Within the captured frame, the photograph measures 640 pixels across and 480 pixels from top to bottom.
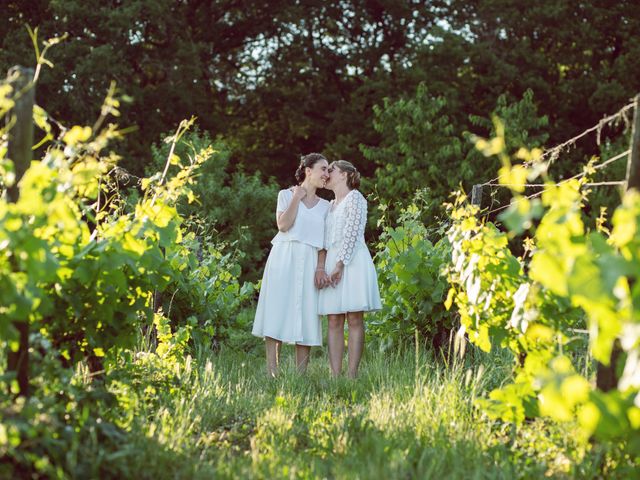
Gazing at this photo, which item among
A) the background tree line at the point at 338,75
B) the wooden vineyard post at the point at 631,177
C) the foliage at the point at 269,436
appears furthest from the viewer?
the background tree line at the point at 338,75

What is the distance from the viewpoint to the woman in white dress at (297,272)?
6.02m

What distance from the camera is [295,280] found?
607cm

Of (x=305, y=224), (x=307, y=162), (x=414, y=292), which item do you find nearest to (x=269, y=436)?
(x=305, y=224)

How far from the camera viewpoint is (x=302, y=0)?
22.5 m

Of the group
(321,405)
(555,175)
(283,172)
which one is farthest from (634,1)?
(321,405)

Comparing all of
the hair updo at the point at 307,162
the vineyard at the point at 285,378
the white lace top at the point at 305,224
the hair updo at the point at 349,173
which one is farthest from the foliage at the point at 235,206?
the vineyard at the point at 285,378

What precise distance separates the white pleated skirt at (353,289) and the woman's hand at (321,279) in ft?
0.14

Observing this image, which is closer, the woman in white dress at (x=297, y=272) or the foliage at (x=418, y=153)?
the woman in white dress at (x=297, y=272)

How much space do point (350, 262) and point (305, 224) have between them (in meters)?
0.46

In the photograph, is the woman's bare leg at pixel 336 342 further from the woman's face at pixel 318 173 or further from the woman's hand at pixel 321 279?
the woman's face at pixel 318 173

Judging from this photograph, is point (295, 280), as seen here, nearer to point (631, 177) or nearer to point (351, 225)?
A: point (351, 225)

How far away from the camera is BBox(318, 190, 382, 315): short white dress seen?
588cm

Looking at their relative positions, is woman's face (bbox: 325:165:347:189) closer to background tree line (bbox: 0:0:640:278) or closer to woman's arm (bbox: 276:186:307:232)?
woman's arm (bbox: 276:186:307:232)

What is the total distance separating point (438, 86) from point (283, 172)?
5.35 m
